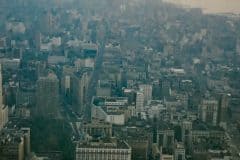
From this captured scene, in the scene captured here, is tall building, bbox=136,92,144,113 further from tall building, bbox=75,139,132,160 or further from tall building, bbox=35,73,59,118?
tall building, bbox=75,139,132,160

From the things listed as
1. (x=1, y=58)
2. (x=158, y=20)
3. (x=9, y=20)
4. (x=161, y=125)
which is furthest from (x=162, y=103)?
(x=9, y=20)

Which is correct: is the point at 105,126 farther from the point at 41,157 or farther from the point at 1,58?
the point at 1,58

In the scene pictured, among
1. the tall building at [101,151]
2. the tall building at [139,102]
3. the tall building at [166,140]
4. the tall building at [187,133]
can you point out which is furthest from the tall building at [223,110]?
the tall building at [101,151]

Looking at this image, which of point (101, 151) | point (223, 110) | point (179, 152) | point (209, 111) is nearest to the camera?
point (101, 151)

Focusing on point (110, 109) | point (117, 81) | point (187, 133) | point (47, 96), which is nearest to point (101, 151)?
point (187, 133)

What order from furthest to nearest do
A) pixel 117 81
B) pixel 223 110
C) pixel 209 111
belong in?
pixel 117 81
pixel 209 111
pixel 223 110

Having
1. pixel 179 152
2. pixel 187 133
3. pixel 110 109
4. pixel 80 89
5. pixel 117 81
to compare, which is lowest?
pixel 179 152

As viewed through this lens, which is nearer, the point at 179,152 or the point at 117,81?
the point at 179,152

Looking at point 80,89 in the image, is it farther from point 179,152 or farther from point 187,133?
point 179,152
